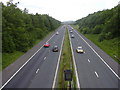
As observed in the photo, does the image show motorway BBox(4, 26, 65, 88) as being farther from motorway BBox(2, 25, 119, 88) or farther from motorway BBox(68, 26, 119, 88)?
motorway BBox(68, 26, 119, 88)

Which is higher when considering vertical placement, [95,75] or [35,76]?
[95,75]

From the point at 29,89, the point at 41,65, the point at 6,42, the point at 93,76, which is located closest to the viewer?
the point at 29,89

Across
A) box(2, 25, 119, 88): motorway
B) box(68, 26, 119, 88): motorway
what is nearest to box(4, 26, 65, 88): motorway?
box(2, 25, 119, 88): motorway

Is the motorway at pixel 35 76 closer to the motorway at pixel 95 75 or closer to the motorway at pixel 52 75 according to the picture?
the motorway at pixel 52 75

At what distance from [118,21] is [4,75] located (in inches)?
1509

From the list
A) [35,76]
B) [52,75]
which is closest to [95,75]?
[52,75]

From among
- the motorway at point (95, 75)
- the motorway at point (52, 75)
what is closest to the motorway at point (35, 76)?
the motorway at point (52, 75)

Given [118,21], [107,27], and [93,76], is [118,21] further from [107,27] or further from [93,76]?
[93,76]

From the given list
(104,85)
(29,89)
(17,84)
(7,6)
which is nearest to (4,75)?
(17,84)

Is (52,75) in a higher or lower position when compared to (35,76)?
higher

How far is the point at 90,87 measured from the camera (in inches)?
714

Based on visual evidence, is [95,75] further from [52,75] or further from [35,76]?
[35,76]

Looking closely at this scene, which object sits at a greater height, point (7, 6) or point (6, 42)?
point (7, 6)

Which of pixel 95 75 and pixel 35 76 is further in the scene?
pixel 95 75
